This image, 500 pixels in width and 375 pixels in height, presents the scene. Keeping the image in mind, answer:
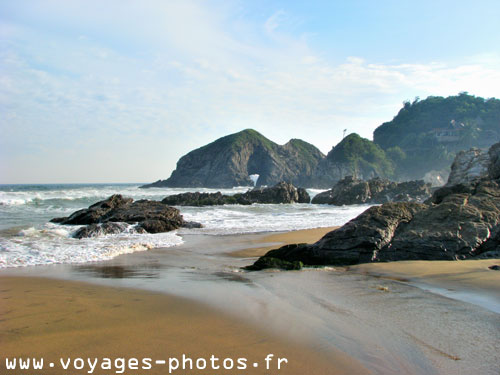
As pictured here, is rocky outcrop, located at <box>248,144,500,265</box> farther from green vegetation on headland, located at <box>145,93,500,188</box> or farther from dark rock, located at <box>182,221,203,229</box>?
green vegetation on headland, located at <box>145,93,500,188</box>

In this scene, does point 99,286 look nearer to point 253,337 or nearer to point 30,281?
point 30,281

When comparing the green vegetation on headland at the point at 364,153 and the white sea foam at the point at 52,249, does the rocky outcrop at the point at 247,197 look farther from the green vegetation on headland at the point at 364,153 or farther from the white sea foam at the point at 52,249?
the green vegetation on headland at the point at 364,153

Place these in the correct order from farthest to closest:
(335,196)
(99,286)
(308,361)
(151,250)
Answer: (335,196), (151,250), (99,286), (308,361)

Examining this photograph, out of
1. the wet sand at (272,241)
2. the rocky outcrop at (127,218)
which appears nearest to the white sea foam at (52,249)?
the rocky outcrop at (127,218)

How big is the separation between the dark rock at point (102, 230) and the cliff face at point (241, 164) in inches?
3716

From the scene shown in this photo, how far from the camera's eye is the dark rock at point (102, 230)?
43.4 ft

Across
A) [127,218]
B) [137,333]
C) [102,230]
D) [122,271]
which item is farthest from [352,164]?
[137,333]

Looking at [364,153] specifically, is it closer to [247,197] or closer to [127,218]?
[247,197]

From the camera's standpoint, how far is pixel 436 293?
487 centimetres

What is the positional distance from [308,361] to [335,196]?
138 feet

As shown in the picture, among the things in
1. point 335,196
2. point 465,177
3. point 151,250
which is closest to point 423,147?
point 335,196

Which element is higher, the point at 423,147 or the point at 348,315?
the point at 423,147

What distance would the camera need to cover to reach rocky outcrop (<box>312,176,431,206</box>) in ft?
139

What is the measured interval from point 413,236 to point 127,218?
13.3m
